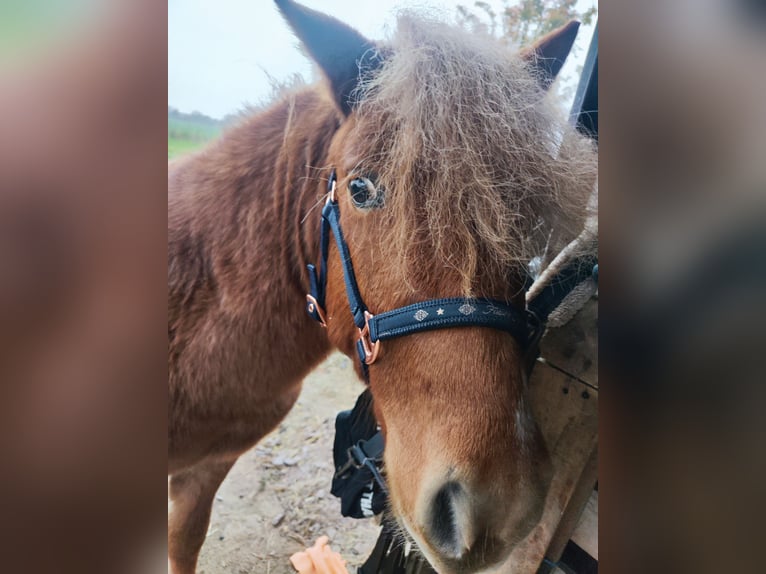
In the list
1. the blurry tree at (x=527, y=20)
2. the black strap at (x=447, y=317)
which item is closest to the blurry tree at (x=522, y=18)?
the blurry tree at (x=527, y=20)

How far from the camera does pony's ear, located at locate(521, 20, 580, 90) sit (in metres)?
0.63

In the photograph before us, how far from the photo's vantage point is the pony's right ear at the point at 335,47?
1.89 feet

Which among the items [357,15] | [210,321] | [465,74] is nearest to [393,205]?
[465,74]

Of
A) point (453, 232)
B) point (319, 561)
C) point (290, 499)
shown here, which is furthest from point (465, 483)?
point (290, 499)

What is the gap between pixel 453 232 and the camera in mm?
521

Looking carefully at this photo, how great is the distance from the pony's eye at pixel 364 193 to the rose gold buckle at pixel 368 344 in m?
0.15

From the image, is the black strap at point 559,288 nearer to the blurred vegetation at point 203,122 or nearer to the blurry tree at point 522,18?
the blurry tree at point 522,18

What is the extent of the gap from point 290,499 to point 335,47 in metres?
0.91
